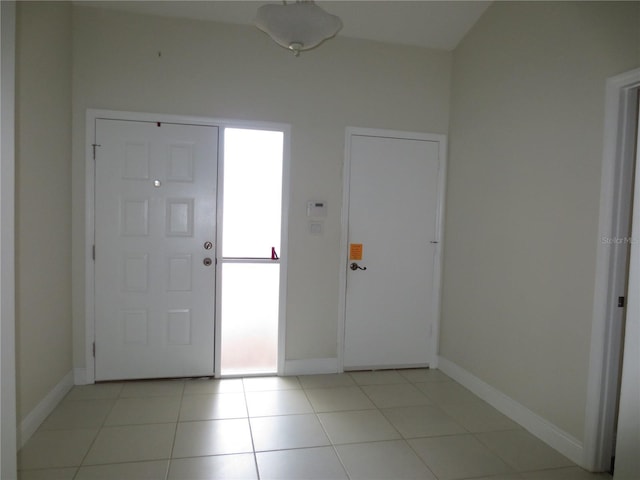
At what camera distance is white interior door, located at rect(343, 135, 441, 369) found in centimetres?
358

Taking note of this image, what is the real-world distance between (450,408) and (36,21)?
3751mm

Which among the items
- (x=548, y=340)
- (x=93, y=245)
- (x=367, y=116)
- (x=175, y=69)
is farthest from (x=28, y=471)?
(x=367, y=116)

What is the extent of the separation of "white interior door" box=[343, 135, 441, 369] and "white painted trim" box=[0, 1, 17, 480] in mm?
2549

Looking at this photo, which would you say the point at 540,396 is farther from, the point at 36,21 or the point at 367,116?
the point at 36,21

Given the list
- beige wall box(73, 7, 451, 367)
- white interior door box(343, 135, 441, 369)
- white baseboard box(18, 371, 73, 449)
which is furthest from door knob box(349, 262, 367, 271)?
white baseboard box(18, 371, 73, 449)

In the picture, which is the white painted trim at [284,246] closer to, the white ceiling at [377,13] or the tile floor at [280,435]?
the tile floor at [280,435]

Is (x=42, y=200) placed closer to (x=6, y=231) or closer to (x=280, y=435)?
(x=6, y=231)

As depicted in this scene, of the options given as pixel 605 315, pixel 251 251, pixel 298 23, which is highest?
pixel 298 23

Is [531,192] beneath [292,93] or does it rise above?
beneath

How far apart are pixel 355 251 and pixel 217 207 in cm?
124

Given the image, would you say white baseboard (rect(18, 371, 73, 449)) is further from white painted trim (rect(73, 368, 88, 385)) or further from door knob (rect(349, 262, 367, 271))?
door knob (rect(349, 262, 367, 271))

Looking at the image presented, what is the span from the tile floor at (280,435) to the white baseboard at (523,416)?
0.05 metres

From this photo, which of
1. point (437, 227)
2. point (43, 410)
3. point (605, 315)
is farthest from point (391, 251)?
point (43, 410)

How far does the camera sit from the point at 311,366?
355cm
